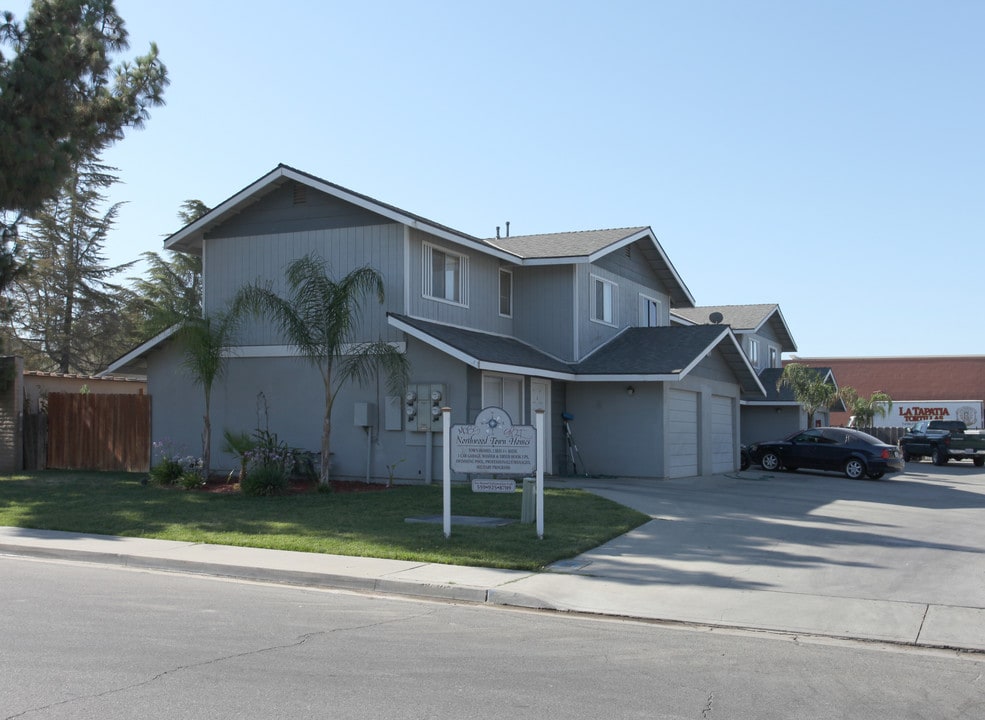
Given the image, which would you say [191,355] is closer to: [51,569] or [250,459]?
[250,459]

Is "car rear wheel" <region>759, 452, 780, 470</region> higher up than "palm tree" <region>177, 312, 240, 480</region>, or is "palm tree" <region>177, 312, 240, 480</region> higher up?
"palm tree" <region>177, 312, 240, 480</region>

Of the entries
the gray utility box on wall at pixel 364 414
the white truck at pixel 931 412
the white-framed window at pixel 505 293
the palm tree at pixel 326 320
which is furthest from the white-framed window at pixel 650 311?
the white truck at pixel 931 412

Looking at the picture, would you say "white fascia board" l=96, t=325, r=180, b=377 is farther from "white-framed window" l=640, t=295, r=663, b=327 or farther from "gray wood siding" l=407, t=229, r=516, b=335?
"white-framed window" l=640, t=295, r=663, b=327

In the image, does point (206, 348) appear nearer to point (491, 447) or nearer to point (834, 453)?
point (491, 447)

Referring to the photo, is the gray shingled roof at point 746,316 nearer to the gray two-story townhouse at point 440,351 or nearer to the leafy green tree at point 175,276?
the gray two-story townhouse at point 440,351

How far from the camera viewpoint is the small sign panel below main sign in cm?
1348

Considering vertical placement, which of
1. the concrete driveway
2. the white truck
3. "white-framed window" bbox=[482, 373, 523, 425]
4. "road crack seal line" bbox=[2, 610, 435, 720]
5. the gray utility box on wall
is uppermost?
"white-framed window" bbox=[482, 373, 523, 425]

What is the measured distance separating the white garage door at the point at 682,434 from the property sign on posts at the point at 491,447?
1069 centimetres

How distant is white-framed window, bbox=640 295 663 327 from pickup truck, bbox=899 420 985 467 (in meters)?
12.3

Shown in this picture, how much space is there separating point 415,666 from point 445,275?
51.6 ft

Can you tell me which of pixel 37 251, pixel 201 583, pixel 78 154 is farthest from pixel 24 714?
pixel 37 251

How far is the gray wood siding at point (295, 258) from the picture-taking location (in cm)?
2078

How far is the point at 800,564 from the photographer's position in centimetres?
1212

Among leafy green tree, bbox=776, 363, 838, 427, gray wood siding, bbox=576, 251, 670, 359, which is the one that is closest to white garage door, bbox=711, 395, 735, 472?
gray wood siding, bbox=576, 251, 670, 359
